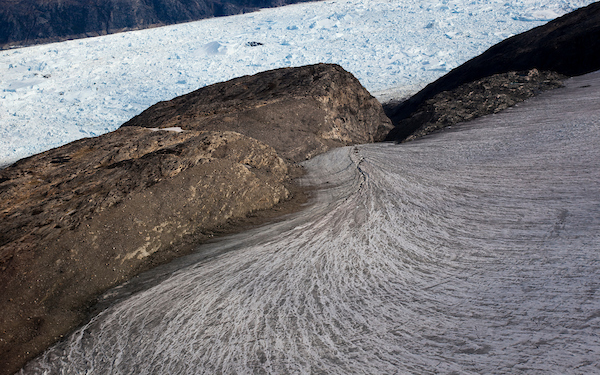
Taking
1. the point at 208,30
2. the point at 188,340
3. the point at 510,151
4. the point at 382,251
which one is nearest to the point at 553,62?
the point at 510,151

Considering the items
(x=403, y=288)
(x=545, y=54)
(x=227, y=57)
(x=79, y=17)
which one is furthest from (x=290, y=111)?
(x=79, y=17)

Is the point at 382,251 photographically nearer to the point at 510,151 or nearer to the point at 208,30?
Answer: the point at 510,151

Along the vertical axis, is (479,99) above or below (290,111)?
below

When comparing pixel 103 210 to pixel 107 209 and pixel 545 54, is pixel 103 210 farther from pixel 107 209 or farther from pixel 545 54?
pixel 545 54

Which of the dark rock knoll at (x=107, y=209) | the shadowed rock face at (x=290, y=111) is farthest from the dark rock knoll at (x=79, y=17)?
the dark rock knoll at (x=107, y=209)

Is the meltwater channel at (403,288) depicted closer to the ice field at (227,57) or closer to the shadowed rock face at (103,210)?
the shadowed rock face at (103,210)
